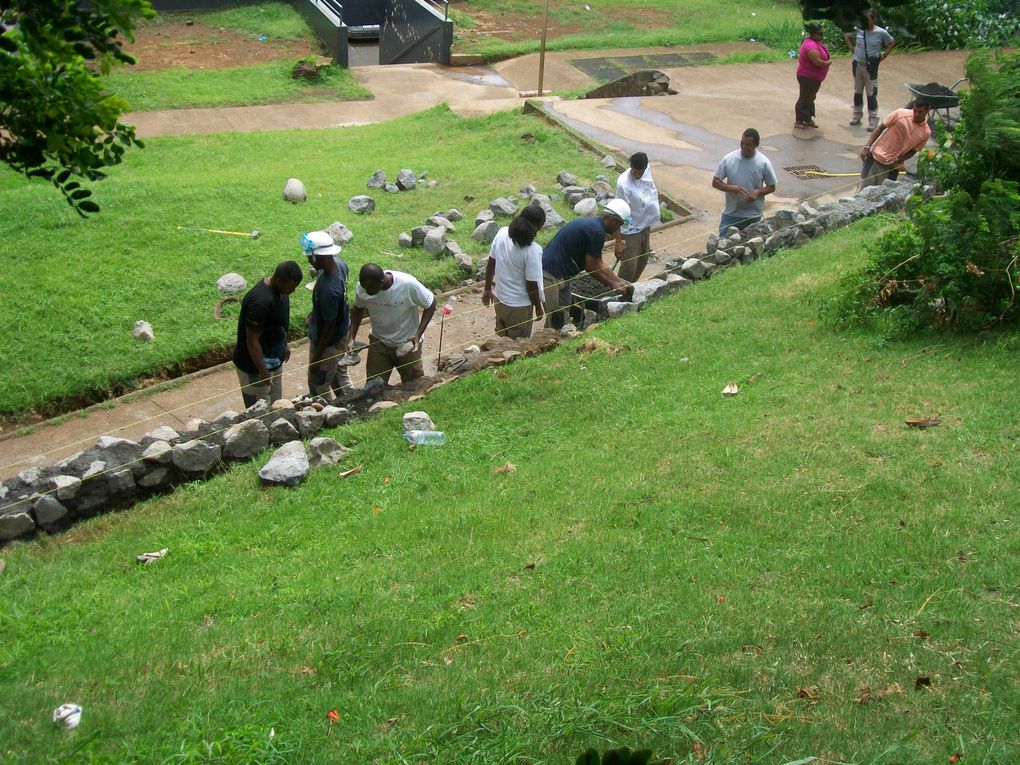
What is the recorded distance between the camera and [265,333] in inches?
334

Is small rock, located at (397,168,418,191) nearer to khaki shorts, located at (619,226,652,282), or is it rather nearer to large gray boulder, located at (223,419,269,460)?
khaki shorts, located at (619,226,652,282)

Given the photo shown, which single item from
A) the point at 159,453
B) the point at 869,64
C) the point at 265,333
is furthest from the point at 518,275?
the point at 869,64

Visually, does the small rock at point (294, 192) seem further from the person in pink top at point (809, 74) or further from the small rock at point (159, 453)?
the person in pink top at point (809, 74)

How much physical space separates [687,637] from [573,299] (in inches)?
239

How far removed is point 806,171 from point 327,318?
31.4 feet

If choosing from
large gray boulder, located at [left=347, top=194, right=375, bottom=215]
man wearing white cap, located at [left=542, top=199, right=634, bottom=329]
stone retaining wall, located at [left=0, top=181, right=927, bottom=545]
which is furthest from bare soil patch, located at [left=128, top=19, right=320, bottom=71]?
stone retaining wall, located at [left=0, top=181, right=927, bottom=545]

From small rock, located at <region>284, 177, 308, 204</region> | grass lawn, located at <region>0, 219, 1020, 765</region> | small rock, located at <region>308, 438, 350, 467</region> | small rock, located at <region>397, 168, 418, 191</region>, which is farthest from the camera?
small rock, located at <region>397, 168, 418, 191</region>

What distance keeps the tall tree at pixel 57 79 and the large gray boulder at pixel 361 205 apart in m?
9.74

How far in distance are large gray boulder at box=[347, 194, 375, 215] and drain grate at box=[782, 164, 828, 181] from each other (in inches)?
245

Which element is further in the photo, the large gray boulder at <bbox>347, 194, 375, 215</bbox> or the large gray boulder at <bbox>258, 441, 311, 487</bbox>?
the large gray boulder at <bbox>347, 194, 375, 215</bbox>

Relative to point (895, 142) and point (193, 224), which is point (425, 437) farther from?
point (895, 142)

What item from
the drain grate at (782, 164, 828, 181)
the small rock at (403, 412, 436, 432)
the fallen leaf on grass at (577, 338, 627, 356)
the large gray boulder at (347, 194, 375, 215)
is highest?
the drain grate at (782, 164, 828, 181)

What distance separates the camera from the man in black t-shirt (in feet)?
26.7

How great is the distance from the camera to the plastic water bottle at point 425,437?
7832 mm
